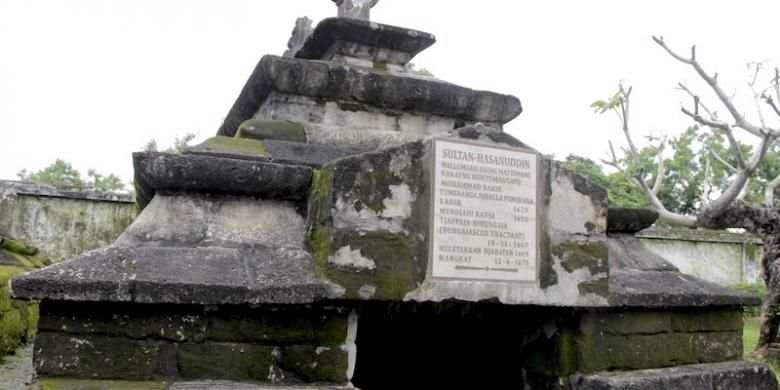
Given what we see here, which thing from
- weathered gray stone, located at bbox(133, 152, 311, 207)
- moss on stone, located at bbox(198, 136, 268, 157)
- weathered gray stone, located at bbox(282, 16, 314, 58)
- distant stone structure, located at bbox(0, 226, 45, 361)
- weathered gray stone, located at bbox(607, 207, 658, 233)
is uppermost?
weathered gray stone, located at bbox(282, 16, 314, 58)

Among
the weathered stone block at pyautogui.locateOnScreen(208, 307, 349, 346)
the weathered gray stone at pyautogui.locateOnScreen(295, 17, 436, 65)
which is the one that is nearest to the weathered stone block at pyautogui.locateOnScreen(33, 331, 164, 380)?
the weathered stone block at pyautogui.locateOnScreen(208, 307, 349, 346)

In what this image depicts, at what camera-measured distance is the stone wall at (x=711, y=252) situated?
1591 centimetres

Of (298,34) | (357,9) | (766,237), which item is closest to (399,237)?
(357,9)

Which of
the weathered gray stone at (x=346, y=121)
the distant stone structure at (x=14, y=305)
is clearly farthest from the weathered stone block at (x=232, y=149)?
the distant stone structure at (x=14, y=305)

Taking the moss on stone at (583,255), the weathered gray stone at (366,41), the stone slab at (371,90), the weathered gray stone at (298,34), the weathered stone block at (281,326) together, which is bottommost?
the weathered stone block at (281,326)

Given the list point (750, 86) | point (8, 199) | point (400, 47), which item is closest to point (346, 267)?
point (400, 47)

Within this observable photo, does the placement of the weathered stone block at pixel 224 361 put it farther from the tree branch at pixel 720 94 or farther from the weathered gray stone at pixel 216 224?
the tree branch at pixel 720 94

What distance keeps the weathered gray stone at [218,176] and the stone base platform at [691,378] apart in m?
1.75

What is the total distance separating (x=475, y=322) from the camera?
4297 mm

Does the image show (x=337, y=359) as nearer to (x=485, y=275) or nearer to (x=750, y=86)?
(x=485, y=275)

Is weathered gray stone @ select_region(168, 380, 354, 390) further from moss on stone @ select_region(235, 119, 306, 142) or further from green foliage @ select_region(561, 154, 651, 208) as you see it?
green foliage @ select_region(561, 154, 651, 208)

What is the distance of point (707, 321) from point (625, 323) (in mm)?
649

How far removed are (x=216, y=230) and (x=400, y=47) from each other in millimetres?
2282

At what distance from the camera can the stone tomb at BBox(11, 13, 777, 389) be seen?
262cm
